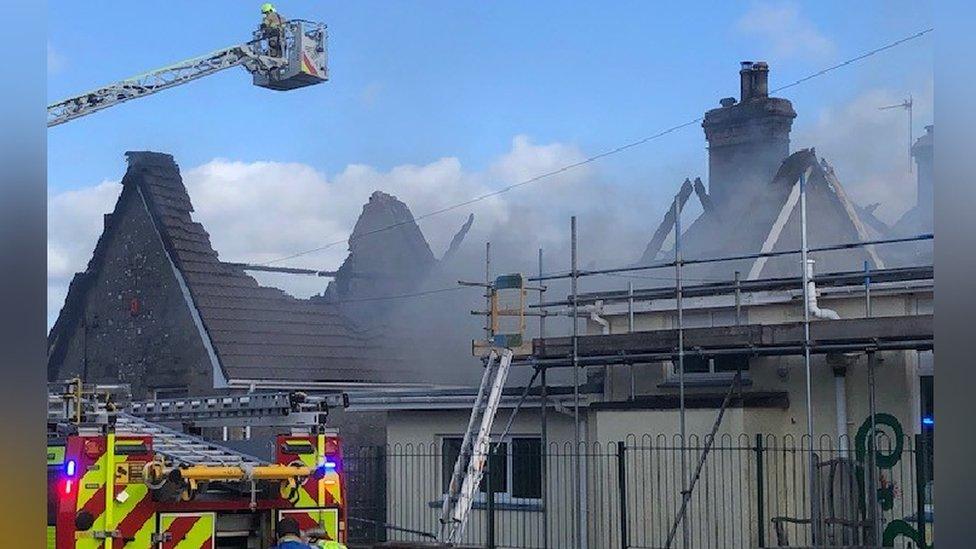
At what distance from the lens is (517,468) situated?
15.0 metres

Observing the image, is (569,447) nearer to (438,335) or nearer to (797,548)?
(797,548)

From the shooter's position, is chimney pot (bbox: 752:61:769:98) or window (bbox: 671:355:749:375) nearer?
window (bbox: 671:355:749:375)

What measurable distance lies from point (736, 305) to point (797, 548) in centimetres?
343

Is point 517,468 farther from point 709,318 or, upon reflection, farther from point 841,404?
point 841,404

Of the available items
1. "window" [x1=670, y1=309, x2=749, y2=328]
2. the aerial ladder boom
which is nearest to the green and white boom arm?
the aerial ladder boom

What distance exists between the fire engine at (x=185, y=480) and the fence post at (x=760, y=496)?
16.0 ft

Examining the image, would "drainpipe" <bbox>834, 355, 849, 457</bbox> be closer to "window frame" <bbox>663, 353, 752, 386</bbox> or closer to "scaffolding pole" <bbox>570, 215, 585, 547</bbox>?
"window frame" <bbox>663, 353, 752, 386</bbox>

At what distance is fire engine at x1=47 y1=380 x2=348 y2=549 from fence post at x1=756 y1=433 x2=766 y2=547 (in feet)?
16.0

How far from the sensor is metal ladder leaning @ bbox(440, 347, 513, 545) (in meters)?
13.4

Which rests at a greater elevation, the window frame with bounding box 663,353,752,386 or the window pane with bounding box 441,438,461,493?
the window frame with bounding box 663,353,752,386

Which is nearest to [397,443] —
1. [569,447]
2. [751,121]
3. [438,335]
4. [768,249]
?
[569,447]

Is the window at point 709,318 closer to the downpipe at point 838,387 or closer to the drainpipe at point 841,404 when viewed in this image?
the downpipe at point 838,387

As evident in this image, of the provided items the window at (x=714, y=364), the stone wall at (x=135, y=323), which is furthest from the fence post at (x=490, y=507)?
the stone wall at (x=135, y=323)
